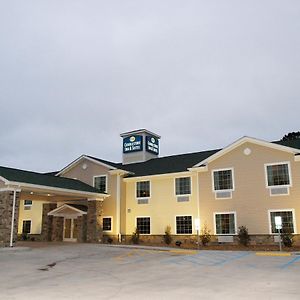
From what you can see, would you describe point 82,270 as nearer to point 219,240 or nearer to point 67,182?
point 219,240

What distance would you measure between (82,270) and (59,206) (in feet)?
57.0

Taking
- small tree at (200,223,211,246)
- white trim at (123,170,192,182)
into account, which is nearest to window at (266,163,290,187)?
small tree at (200,223,211,246)

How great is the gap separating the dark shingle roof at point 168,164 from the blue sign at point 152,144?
174 cm

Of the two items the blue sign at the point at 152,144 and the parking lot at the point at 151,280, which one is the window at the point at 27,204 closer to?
the blue sign at the point at 152,144

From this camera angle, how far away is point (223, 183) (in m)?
23.2

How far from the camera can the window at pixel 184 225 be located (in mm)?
24500

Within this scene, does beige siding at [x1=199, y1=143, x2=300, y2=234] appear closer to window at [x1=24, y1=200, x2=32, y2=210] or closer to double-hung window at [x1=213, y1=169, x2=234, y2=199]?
double-hung window at [x1=213, y1=169, x2=234, y2=199]

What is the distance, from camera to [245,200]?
72.9 feet

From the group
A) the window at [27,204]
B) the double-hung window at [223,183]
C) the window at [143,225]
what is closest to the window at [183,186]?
the double-hung window at [223,183]

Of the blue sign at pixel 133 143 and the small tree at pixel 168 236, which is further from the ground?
the blue sign at pixel 133 143

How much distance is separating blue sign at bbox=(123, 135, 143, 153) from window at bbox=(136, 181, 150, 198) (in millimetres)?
5287

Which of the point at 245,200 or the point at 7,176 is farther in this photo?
the point at 245,200

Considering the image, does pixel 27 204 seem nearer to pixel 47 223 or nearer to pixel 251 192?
pixel 47 223

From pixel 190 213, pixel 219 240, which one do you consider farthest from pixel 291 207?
pixel 190 213
